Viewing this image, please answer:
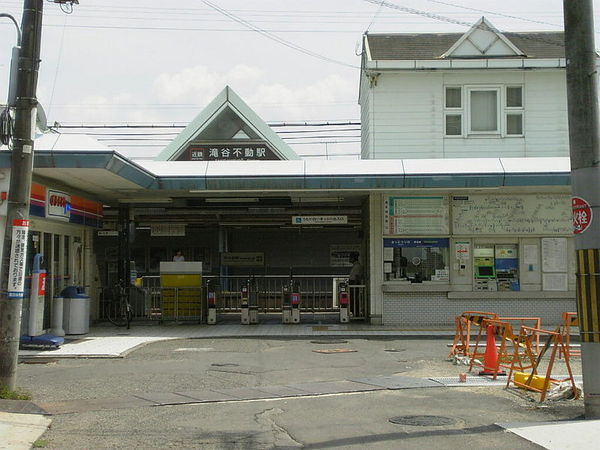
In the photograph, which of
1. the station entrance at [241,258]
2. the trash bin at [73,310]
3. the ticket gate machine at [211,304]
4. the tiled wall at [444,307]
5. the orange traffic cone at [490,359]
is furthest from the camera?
the station entrance at [241,258]

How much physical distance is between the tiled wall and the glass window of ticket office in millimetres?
488

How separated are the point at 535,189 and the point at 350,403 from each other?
1163cm

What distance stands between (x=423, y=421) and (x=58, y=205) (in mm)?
11243

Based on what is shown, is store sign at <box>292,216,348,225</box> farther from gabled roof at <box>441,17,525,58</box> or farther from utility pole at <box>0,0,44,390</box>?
utility pole at <box>0,0,44,390</box>

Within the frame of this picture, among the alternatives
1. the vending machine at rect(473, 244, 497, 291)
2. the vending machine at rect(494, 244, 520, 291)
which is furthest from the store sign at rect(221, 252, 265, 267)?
the vending machine at rect(494, 244, 520, 291)

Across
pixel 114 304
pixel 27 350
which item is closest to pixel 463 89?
pixel 114 304

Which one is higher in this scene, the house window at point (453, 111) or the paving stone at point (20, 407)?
the house window at point (453, 111)

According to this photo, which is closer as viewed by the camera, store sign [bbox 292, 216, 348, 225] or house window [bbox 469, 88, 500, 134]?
store sign [bbox 292, 216, 348, 225]

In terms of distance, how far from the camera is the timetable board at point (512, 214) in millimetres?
19422

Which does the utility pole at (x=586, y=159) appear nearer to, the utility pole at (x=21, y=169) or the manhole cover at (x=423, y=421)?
the manhole cover at (x=423, y=421)

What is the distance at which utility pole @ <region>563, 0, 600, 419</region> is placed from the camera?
841 centimetres

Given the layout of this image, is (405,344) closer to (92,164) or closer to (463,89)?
(92,164)

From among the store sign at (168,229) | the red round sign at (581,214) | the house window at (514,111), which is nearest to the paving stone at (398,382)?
the red round sign at (581,214)

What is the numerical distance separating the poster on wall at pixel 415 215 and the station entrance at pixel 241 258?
48.0 inches
